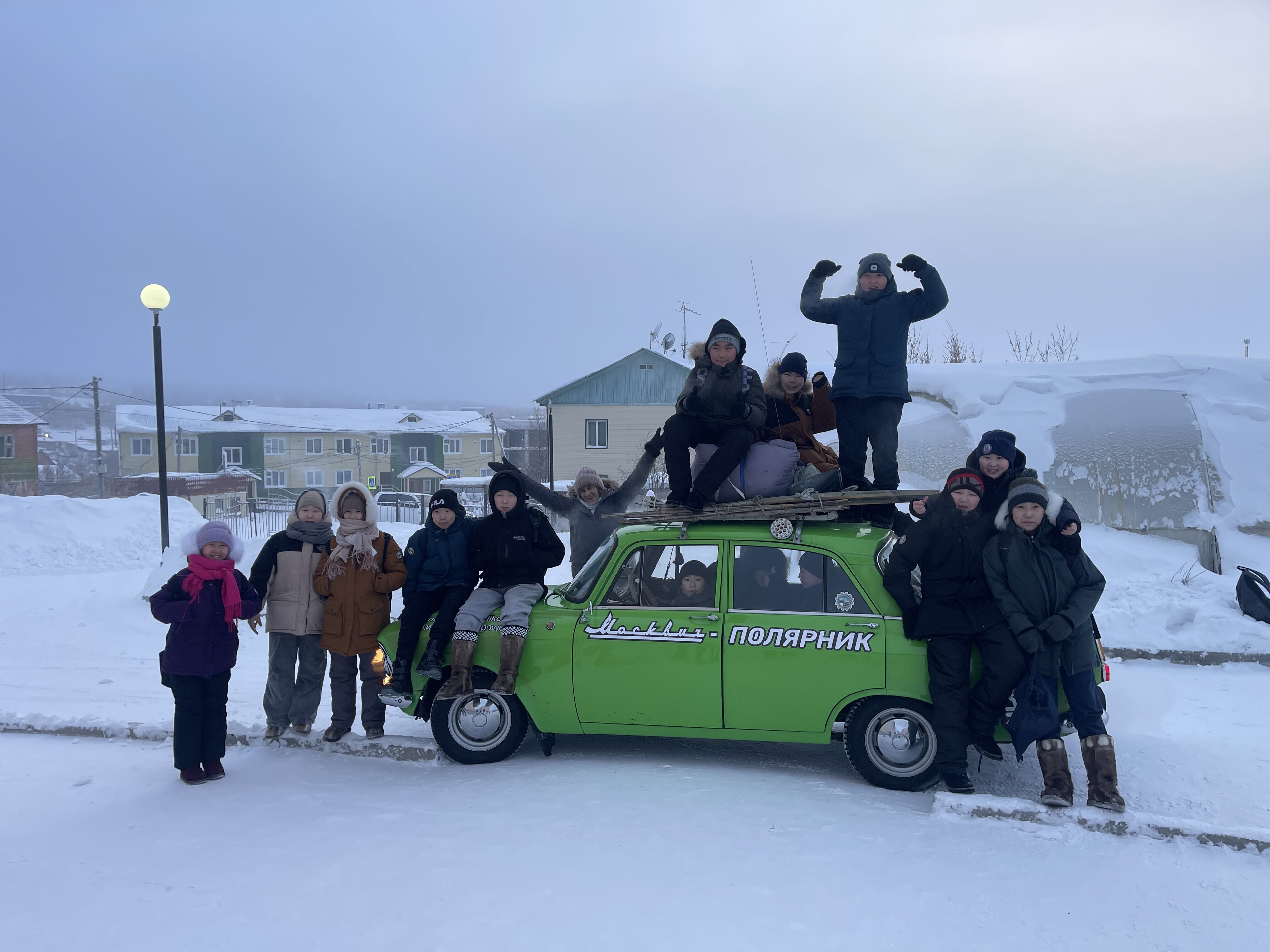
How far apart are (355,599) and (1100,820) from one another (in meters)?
4.69

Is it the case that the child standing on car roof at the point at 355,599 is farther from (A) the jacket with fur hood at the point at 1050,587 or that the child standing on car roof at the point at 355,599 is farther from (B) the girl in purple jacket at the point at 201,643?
(A) the jacket with fur hood at the point at 1050,587

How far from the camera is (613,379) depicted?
3416cm

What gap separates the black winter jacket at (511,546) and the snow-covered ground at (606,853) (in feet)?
4.07

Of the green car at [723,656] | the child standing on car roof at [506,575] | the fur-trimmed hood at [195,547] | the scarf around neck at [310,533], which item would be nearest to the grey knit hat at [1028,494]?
the green car at [723,656]

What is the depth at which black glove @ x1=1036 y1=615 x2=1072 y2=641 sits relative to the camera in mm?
4496

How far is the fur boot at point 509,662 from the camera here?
518cm

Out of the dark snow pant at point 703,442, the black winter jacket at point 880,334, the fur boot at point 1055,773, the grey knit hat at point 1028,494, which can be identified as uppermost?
the black winter jacket at point 880,334

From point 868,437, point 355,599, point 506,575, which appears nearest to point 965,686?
point 868,437

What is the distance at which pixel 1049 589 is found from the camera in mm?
4664

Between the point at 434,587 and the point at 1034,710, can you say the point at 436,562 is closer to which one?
the point at 434,587

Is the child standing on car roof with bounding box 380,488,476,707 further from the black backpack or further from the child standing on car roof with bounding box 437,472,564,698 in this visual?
the black backpack

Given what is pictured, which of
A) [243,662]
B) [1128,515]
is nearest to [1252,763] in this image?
[1128,515]

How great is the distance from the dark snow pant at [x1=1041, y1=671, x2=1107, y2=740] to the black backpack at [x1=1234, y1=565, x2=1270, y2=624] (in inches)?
240

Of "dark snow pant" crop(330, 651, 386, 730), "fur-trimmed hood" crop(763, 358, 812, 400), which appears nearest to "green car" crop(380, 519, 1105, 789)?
"dark snow pant" crop(330, 651, 386, 730)
